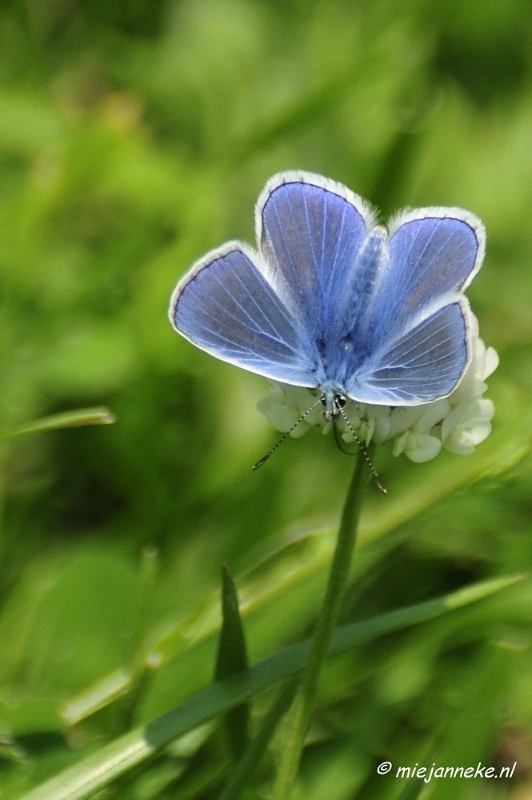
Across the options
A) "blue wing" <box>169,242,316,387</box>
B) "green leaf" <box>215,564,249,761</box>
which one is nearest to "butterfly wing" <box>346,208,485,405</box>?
"blue wing" <box>169,242,316,387</box>

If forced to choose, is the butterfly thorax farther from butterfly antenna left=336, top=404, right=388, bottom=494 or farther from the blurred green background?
the blurred green background

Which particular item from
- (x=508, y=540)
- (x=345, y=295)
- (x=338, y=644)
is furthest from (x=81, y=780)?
(x=508, y=540)

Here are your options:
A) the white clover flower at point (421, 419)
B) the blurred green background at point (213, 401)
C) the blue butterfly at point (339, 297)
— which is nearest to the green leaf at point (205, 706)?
the blurred green background at point (213, 401)

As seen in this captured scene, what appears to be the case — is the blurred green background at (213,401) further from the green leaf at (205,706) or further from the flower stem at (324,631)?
the flower stem at (324,631)

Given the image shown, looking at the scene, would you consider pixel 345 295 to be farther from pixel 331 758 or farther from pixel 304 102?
pixel 304 102

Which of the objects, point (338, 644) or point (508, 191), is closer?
point (338, 644)

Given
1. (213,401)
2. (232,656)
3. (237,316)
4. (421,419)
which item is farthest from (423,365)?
(213,401)

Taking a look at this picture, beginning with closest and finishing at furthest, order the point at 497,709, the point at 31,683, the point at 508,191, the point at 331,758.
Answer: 1. the point at 497,709
2. the point at 331,758
3. the point at 31,683
4. the point at 508,191
